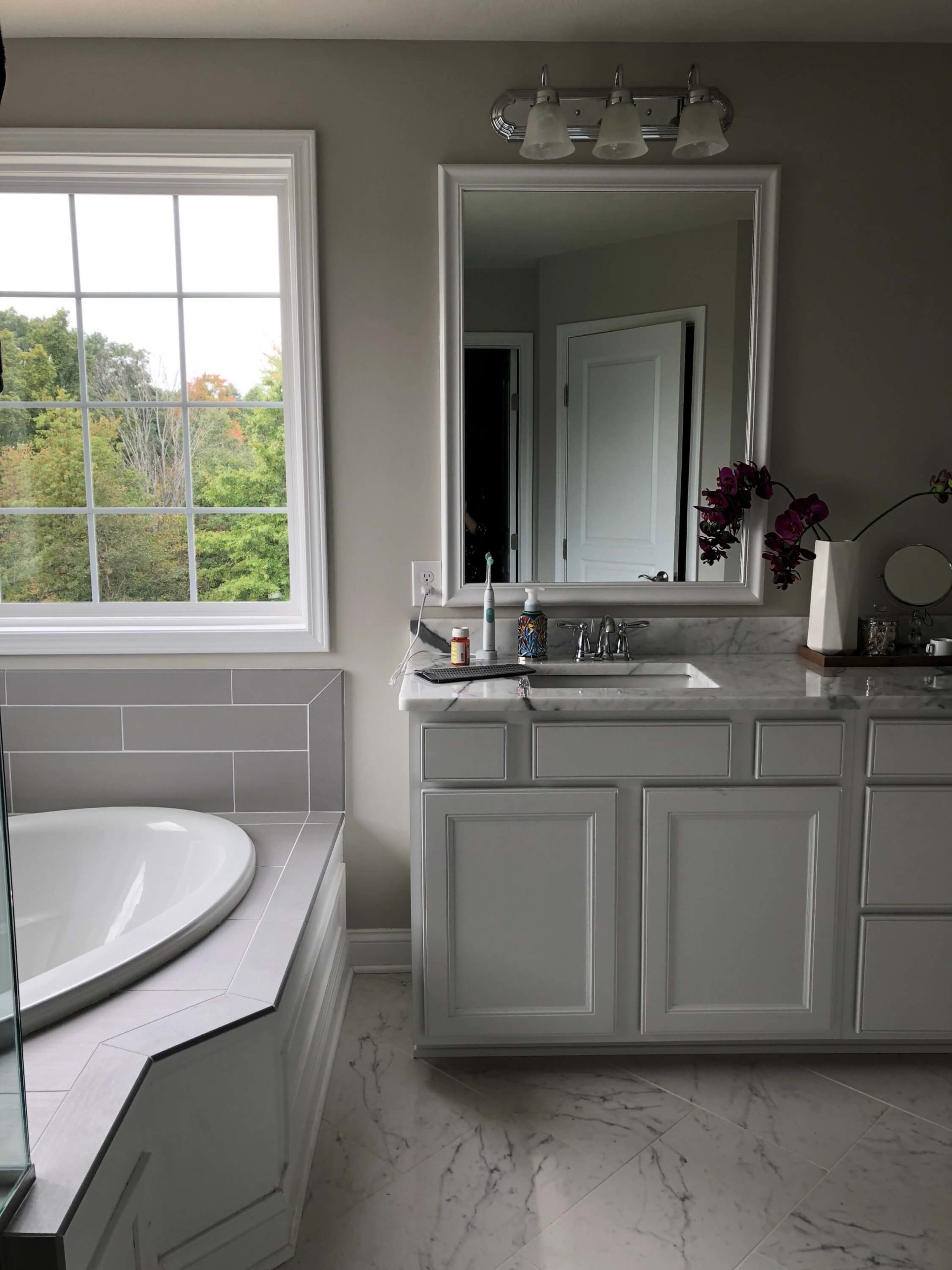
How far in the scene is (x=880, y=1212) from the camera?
180 centimetres

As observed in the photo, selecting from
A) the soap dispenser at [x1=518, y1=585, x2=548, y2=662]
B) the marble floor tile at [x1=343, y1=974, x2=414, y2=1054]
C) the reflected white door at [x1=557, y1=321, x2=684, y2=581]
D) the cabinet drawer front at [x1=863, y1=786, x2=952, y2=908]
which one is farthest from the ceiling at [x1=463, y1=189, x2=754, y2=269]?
the marble floor tile at [x1=343, y1=974, x2=414, y2=1054]

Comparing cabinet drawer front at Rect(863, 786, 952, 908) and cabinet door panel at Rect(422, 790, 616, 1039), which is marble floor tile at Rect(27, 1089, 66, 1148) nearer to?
cabinet door panel at Rect(422, 790, 616, 1039)

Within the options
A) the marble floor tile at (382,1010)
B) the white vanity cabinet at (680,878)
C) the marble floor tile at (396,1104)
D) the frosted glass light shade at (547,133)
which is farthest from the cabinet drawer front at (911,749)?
the frosted glass light shade at (547,133)

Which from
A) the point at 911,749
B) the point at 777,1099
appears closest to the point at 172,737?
the point at 777,1099

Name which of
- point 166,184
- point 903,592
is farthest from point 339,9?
point 903,592

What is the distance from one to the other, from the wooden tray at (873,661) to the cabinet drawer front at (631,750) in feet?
1.41

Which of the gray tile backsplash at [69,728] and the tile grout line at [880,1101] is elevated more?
the gray tile backsplash at [69,728]

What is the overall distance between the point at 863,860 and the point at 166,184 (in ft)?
7.85

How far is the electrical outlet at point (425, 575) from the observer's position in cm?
256

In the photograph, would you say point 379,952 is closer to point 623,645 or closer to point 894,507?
point 623,645

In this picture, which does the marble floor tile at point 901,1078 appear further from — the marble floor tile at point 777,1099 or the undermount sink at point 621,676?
the undermount sink at point 621,676

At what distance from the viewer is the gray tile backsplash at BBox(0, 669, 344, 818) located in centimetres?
256

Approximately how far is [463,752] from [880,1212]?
1184mm

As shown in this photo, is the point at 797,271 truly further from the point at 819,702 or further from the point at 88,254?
the point at 88,254
